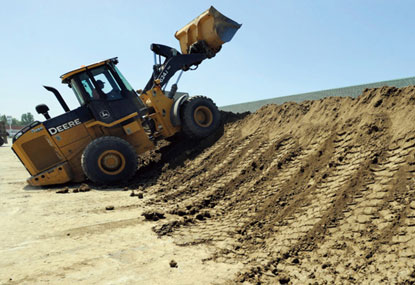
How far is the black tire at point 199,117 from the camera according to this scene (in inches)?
358

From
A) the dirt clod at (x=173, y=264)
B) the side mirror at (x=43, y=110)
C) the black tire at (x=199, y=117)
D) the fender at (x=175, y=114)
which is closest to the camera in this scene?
the dirt clod at (x=173, y=264)

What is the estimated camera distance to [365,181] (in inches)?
157

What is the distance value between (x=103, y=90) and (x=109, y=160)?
1.90 m

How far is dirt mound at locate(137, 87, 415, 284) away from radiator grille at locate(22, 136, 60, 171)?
268 centimetres

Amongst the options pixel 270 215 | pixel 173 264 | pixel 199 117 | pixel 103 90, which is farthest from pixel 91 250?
pixel 199 117

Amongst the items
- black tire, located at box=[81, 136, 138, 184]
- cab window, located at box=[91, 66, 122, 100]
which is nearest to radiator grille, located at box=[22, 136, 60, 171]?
black tire, located at box=[81, 136, 138, 184]

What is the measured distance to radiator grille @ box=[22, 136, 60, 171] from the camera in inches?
318

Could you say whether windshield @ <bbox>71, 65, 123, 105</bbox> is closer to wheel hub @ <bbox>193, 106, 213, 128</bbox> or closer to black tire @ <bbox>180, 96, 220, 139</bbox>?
black tire @ <bbox>180, 96, 220, 139</bbox>

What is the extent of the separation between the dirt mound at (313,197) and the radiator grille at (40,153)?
2676 millimetres

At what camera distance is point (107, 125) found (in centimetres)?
824

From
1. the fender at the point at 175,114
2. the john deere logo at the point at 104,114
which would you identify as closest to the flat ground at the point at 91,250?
the john deere logo at the point at 104,114

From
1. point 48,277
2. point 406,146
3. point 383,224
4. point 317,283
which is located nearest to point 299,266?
point 317,283

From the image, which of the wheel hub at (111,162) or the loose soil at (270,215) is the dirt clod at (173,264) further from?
the wheel hub at (111,162)

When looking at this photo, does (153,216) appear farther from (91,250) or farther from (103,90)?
(103,90)
